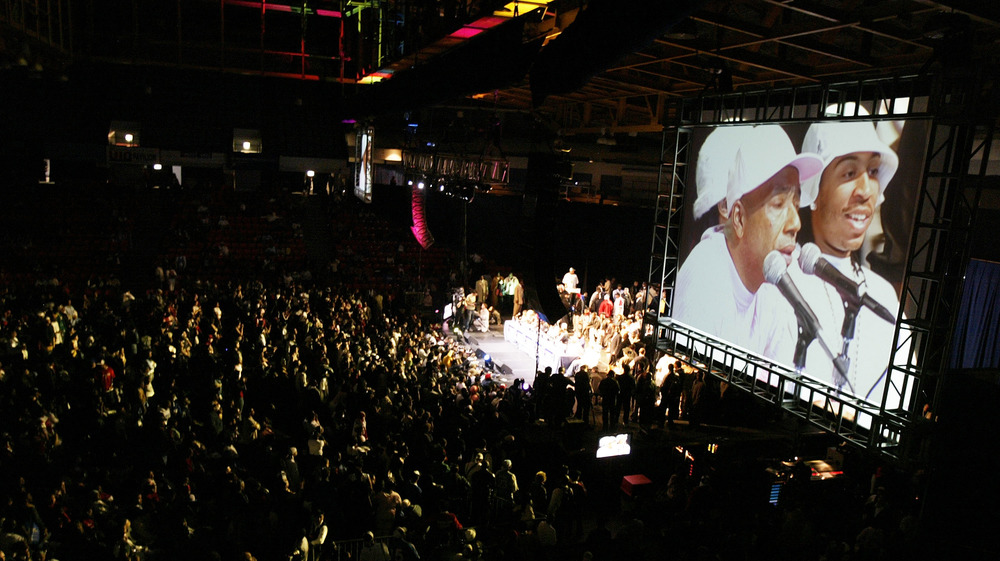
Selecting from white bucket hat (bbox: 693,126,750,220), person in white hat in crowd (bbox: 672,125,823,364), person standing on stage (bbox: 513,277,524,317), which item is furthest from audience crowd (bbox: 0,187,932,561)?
person standing on stage (bbox: 513,277,524,317)

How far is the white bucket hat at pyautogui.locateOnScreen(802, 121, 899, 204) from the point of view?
5.81 metres

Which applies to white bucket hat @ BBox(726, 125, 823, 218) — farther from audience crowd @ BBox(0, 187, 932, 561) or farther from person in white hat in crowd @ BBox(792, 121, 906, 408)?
audience crowd @ BBox(0, 187, 932, 561)

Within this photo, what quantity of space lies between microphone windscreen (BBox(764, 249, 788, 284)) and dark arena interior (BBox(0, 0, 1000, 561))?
0.05m

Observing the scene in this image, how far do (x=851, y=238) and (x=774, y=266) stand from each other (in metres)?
0.95

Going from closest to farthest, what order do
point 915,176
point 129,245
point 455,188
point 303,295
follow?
point 915,176, point 455,188, point 303,295, point 129,245

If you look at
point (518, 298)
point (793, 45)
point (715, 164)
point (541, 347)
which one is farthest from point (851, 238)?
point (518, 298)

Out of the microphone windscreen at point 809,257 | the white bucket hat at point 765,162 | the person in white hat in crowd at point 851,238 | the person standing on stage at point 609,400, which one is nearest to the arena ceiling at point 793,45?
the person in white hat in crowd at point 851,238

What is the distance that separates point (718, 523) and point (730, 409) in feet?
11.7

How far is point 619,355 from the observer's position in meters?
12.1

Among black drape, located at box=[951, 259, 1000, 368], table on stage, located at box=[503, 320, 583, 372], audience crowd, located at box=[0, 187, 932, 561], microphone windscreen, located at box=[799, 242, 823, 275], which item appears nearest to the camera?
audience crowd, located at box=[0, 187, 932, 561]

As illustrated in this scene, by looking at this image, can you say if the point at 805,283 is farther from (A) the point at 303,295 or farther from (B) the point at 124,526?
(A) the point at 303,295

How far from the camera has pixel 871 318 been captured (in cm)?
589

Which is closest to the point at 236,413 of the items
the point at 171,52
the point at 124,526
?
the point at 124,526

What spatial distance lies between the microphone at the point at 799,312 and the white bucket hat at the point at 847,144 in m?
0.81
